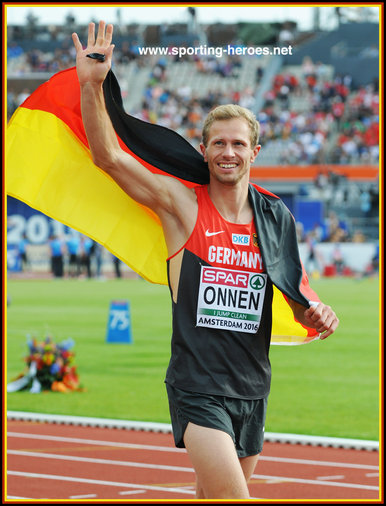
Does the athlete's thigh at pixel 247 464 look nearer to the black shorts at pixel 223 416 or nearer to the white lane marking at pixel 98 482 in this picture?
the black shorts at pixel 223 416

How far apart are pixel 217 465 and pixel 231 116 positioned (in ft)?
5.53

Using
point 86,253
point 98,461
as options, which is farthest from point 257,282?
point 86,253

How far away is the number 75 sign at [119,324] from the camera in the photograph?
16969mm

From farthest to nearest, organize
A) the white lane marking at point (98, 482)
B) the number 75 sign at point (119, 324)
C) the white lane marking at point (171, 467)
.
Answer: the number 75 sign at point (119, 324) → the white lane marking at point (171, 467) → the white lane marking at point (98, 482)

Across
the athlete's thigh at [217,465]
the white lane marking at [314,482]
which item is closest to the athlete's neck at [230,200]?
the athlete's thigh at [217,465]

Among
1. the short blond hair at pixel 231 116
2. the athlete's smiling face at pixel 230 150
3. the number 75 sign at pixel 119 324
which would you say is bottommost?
the number 75 sign at pixel 119 324

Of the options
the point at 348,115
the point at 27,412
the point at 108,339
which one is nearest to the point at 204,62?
the point at 348,115

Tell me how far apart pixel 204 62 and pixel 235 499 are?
44180mm

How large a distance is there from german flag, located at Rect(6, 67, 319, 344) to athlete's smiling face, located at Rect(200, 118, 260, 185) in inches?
13.8

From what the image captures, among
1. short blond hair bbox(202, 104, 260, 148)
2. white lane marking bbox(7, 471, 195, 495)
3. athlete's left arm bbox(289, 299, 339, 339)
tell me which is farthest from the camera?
white lane marking bbox(7, 471, 195, 495)

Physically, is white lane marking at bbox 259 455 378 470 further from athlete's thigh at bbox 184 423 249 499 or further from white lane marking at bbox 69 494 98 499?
athlete's thigh at bbox 184 423 249 499

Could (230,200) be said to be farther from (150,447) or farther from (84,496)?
(150,447)

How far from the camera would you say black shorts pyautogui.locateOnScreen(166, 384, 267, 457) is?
4625 millimetres

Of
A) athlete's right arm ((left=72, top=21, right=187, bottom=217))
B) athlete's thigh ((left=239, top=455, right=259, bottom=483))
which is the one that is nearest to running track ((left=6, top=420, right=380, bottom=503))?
athlete's thigh ((left=239, top=455, right=259, bottom=483))
